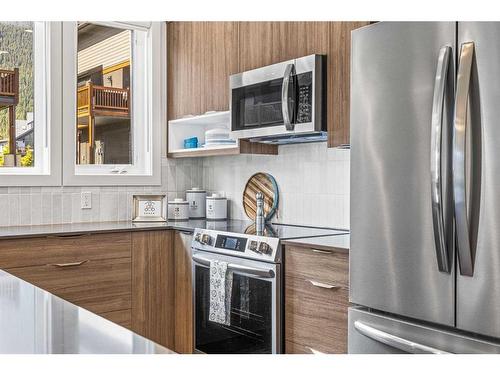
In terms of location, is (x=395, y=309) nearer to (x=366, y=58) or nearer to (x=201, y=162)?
(x=366, y=58)

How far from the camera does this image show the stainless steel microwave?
272 cm

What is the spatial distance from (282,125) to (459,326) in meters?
1.47

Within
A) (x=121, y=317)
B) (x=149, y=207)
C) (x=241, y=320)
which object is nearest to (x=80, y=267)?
(x=121, y=317)

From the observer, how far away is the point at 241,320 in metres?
2.81

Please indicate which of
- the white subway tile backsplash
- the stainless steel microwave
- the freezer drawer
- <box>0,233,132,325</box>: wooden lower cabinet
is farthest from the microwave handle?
the white subway tile backsplash

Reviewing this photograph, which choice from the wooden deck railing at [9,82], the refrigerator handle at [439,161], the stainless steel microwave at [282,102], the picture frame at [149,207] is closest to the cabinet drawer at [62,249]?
the picture frame at [149,207]

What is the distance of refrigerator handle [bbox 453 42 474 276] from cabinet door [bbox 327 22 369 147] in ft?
3.05

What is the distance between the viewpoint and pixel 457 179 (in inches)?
65.9

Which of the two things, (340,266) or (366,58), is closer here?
(366,58)

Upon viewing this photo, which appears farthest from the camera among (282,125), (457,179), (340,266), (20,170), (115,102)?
(115,102)

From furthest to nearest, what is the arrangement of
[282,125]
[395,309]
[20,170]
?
[20,170] → [282,125] → [395,309]

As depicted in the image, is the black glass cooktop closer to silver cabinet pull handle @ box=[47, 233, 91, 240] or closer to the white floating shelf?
the white floating shelf

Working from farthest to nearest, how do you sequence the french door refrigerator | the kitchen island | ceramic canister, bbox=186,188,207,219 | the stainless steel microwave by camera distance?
ceramic canister, bbox=186,188,207,219, the stainless steel microwave, the french door refrigerator, the kitchen island
